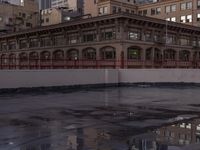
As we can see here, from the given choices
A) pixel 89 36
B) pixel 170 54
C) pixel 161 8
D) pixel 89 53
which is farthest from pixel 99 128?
pixel 161 8

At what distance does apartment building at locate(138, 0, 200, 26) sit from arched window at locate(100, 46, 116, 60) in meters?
34.1

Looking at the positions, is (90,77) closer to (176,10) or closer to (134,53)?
(134,53)

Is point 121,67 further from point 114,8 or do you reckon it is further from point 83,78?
point 114,8

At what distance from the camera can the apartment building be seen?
85.9 metres

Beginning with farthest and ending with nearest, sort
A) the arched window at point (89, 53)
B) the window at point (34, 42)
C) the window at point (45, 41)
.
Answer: the window at point (34, 42), the window at point (45, 41), the arched window at point (89, 53)

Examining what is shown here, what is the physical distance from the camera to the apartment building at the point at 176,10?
85938mm

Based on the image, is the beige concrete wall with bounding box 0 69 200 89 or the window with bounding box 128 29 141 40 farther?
the window with bounding box 128 29 141 40

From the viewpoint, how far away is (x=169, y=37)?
67.9 meters

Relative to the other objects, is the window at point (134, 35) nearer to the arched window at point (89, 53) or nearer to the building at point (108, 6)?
the arched window at point (89, 53)

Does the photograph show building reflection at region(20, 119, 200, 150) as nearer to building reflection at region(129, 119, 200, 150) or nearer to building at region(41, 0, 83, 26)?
building reflection at region(129, 119, 200, 150)

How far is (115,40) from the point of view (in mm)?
57781

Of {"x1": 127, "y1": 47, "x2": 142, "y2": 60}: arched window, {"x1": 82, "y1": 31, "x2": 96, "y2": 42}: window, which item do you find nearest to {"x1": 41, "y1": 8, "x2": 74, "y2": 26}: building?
{"x1": 82, "y1": 31, "x2": 96, "y2": 42}: window

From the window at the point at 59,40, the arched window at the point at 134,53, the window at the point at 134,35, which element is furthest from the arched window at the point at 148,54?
the window at the point at 59,40

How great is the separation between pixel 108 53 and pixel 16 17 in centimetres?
5358
